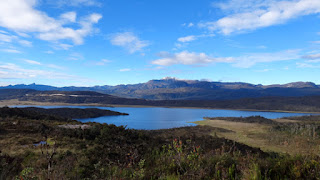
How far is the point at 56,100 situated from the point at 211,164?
20930cm

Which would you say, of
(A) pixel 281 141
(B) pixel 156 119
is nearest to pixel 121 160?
(A) pixel 281 141

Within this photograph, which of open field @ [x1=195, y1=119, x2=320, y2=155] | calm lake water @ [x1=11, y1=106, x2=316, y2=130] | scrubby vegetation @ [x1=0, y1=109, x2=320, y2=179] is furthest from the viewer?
calm lake water @ [x1=11, y1=106, x2=316, y2=130]

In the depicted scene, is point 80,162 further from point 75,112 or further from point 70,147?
point 75,112

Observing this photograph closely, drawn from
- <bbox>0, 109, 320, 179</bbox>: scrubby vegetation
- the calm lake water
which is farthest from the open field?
the calm lake water

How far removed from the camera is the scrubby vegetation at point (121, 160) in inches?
226

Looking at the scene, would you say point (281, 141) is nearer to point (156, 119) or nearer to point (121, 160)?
point (121, 160)

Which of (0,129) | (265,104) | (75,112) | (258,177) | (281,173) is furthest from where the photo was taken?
(265,104)

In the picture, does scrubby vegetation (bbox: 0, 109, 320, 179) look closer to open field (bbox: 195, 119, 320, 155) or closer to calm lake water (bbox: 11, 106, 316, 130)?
open field (bbox: 195, 119, 320, 155)

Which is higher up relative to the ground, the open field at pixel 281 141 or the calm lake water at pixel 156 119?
the open field at pixel 281 141

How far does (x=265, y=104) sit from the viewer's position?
180 m

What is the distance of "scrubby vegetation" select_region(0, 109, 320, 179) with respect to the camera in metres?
5.74

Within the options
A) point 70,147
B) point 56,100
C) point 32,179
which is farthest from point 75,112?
point 56,100

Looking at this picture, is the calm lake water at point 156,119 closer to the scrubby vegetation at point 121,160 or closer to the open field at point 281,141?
the open field at point 281,141

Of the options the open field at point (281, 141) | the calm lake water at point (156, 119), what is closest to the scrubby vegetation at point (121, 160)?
the open field at point (281, 141)
